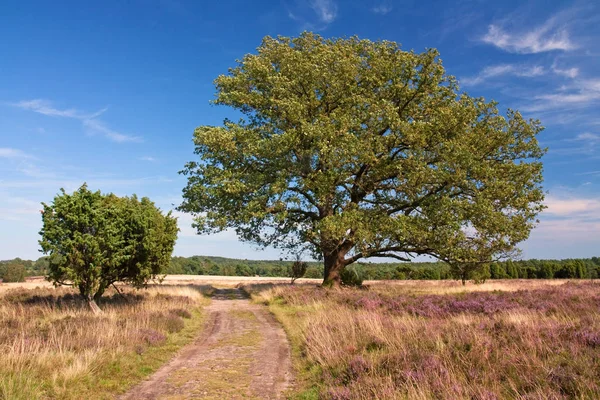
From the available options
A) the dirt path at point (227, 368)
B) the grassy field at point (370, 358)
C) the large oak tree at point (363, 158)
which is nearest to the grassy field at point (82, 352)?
the grassy field at point (370, 358)

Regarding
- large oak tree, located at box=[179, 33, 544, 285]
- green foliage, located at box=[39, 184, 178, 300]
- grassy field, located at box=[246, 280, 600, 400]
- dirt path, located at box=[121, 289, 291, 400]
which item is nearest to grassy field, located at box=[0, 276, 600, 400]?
grassy field, located at box=[246, 280, 600, 400]

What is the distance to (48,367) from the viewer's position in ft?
28.0

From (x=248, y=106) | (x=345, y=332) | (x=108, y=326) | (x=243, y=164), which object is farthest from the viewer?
(x=248, y=106)

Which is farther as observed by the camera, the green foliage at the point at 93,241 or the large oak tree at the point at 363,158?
the large oak tree at the point at 363,158

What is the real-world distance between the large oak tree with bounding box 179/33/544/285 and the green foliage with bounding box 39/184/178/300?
6075 millimetres

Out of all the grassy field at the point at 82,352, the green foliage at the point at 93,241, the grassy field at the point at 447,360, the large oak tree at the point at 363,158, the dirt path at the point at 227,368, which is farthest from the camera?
the large oak tree at the point at 363,158

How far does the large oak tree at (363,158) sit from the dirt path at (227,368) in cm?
1020

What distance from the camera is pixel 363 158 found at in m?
24.8

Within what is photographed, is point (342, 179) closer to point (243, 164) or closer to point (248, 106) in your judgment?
point (243, 164)

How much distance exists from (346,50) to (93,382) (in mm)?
26163

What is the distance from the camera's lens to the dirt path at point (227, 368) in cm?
838

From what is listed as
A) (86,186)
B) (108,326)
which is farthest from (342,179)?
(108,326)

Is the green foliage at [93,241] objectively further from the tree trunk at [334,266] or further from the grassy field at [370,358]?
the tree trunk at [334,266]

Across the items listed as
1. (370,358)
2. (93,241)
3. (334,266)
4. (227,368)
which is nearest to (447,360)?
(370,358)
